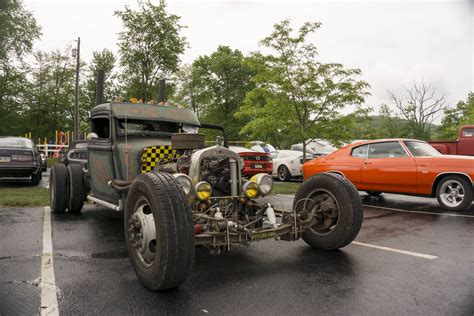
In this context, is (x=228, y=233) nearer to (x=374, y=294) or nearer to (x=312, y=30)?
(x=374, y=294)

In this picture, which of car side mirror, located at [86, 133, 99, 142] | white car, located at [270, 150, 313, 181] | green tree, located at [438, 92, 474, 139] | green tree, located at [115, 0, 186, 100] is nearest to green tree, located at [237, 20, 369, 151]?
white car, located at [270, 150, 313, 181]

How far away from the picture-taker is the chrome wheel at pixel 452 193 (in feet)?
25.0

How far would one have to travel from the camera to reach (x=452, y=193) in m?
7.71

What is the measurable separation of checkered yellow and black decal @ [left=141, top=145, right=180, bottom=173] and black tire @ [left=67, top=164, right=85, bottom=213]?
7.84 feet

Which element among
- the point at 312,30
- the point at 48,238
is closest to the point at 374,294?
the point at 48,238

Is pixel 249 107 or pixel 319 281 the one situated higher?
pixel 249 107

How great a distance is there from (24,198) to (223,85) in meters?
36.0

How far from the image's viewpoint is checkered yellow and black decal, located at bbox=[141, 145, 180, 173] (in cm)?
513

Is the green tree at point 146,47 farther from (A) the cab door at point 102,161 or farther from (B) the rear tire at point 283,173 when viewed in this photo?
(A) the cab door at point 102,161

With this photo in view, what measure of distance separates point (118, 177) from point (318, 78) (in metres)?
7.86

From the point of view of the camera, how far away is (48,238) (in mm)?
5172

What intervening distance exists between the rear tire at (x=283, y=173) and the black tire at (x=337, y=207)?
1008 cm

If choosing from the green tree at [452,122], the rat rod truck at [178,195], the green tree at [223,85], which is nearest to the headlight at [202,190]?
the rat rod truck at [178,195]

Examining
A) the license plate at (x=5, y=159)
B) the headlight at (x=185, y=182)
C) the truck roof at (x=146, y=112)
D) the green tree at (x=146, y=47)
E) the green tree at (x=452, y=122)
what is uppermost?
the green tree at (x=146, y=47)
